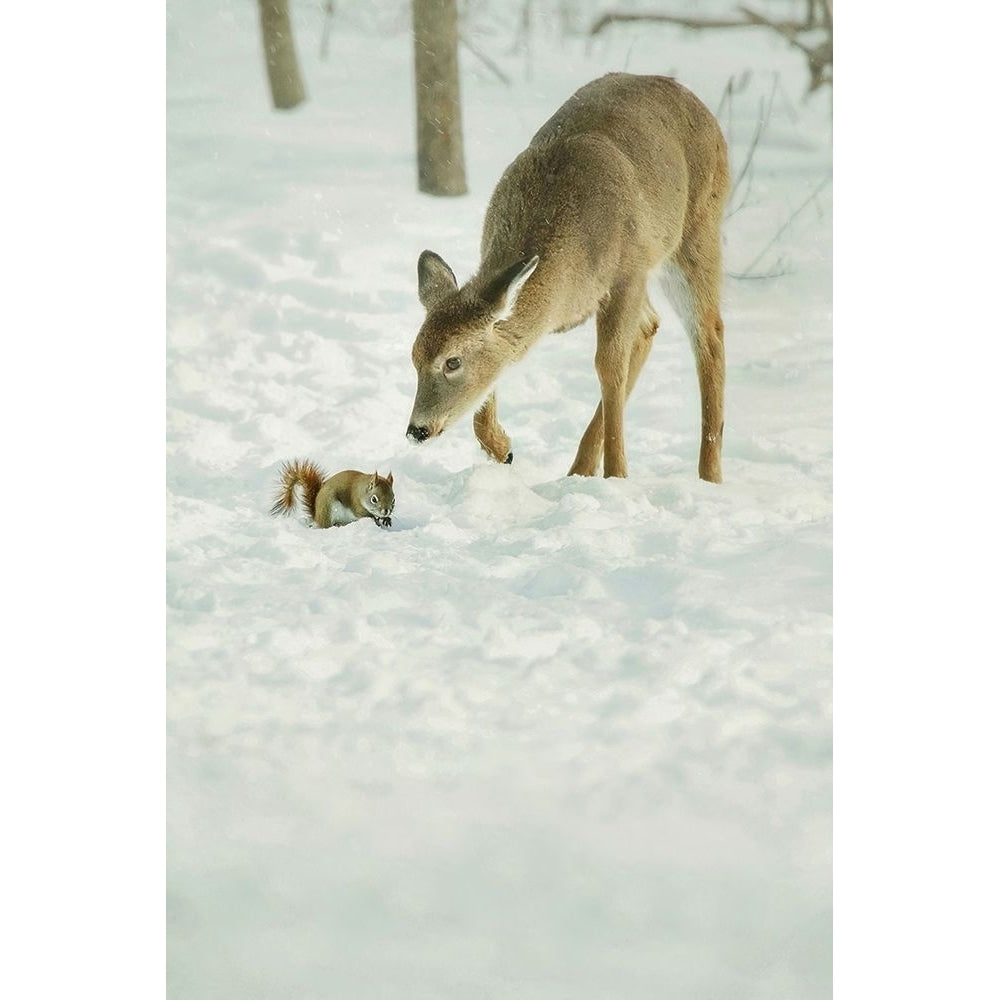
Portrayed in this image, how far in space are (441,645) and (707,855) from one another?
78 cm

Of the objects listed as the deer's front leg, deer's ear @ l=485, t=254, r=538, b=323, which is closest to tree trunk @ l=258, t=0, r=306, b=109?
deer's ear @ l=485, t=254, r=538, b=323

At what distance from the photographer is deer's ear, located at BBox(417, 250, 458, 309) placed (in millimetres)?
3586

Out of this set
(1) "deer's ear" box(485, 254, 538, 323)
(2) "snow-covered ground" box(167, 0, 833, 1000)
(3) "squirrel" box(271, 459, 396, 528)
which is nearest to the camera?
(2) "snow-covered ground" box(167, 0, 833, 1000)

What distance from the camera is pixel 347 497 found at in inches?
142

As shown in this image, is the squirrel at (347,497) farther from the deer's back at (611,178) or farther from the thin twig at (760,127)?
the thin twig at (760,127)

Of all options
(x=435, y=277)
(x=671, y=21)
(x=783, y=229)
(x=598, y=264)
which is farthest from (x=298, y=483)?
(x=671, y=21)

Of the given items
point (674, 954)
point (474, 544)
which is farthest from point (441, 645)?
point (674, 954)

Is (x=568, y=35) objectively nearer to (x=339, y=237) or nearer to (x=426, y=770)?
(x=339, y=237)

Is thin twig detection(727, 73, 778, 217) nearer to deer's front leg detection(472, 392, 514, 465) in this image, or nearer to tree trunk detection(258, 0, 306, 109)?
deer's front leg detection(472, 392, 514, 465)

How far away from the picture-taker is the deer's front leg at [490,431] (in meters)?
3.63

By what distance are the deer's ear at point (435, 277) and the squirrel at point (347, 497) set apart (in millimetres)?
463

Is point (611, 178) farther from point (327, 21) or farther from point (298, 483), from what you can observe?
point (298, 483)

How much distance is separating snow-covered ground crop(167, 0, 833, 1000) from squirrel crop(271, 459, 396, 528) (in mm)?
35

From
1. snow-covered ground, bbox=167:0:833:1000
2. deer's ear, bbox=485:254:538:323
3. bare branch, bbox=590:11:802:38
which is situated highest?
bare branch, bbox=590:11:802:38
